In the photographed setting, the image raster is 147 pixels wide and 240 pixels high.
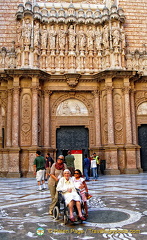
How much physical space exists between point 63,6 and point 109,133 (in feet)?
39.1

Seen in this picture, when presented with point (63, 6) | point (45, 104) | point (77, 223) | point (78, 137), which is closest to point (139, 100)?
point (78, 137)

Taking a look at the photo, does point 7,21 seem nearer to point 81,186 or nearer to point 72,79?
point 72,79

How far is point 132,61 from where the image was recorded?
70.1 feet

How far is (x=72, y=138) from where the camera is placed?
2070 centimetres

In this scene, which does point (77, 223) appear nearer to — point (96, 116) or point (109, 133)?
point (109, 133)

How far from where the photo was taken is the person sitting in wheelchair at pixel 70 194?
17.3ft

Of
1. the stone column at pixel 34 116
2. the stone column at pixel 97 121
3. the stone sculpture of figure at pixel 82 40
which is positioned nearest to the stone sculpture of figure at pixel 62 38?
the stone sculpture of figure at pixel 82 40

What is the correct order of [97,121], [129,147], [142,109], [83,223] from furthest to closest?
[142,109]
[97,121]
[129,147]
[83,223]

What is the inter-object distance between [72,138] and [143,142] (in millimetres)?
5900

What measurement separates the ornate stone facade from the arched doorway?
0.42 m

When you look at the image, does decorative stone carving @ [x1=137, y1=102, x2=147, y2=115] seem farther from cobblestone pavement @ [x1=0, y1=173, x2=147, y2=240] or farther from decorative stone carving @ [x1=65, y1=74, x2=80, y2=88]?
cobblestone pavement @ [x1=0, y1=173, x2=147, y2=240]

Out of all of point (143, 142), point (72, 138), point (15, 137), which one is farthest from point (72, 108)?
point (143, 142)

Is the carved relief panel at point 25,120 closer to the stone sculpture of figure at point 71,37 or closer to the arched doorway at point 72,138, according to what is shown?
the arched doorway at point 72,138

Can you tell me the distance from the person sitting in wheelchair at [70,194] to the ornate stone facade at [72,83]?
12630 mm
